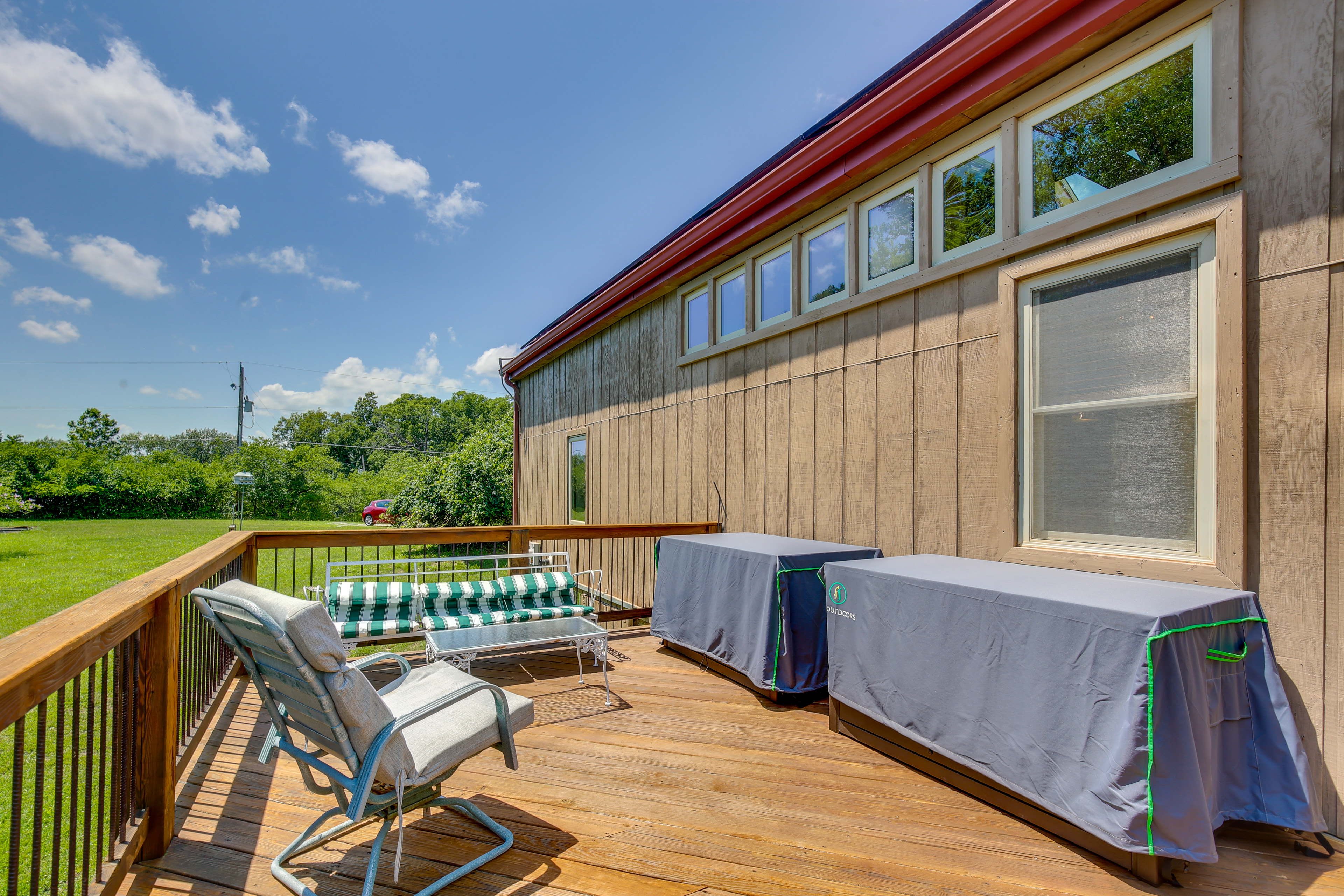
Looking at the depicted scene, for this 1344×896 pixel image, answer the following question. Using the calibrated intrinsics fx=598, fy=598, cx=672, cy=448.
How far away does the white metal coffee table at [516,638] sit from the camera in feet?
10.7

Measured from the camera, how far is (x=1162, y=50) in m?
2.38

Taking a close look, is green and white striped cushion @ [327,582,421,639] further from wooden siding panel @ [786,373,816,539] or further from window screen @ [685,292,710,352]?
window screen @ [685,292,710,352]

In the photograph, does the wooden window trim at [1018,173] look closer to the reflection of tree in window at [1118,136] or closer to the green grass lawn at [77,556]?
the reflection of tree in window at [1118,136]

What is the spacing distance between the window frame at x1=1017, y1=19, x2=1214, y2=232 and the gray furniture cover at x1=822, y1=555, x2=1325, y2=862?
5.18 ft

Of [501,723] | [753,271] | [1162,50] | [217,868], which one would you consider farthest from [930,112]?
[217,868]

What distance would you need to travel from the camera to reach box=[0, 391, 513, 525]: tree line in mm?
13594

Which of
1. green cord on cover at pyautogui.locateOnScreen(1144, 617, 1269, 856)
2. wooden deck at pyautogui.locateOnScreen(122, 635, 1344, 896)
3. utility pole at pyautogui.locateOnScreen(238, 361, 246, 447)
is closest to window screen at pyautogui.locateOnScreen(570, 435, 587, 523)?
wooden deck at pyautogui.locateOnScreen(122, 635, 1344, 896)

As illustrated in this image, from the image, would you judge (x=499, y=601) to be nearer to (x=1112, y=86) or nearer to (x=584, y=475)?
(x=584, y=475)

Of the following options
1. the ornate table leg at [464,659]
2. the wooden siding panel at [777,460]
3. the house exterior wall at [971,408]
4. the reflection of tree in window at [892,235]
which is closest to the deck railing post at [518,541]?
the ornate table leg at [464,659]

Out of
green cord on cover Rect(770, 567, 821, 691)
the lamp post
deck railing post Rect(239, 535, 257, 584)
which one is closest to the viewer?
green cord on cover Rect(770, 567, 821, 691)

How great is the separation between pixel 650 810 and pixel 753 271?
150 inches

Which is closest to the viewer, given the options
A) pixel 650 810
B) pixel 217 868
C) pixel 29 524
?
pixel 217 868

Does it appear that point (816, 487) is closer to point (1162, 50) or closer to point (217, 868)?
point (1162, 50)

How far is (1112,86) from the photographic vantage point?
2551mm
